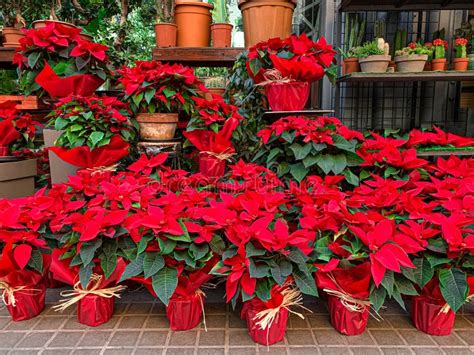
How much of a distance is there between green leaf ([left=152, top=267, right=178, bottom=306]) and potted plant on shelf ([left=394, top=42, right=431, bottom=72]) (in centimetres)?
230

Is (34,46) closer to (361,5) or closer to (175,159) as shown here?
(175,159)

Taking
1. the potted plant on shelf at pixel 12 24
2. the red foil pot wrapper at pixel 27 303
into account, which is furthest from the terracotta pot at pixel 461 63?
the potted plant on shelf at pixel 12 24

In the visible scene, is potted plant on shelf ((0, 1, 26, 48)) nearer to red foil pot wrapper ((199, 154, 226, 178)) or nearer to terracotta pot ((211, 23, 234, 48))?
terracotta pot ((211, 23, 234, 48))

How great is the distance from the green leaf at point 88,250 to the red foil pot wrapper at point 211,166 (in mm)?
871

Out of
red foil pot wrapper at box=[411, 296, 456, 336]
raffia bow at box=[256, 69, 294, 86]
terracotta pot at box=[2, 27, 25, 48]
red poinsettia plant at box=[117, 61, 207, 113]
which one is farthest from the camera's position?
terracotta pot at box=[2, 27, 25, 48]

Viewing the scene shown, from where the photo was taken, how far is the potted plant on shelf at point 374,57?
2.82 meters

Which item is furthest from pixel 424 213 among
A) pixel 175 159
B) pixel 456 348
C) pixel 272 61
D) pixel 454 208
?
pixel 175 159

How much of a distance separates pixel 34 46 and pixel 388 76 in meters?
2.34

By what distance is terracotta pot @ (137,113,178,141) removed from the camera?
7.43 feet

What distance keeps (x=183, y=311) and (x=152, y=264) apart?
274mm

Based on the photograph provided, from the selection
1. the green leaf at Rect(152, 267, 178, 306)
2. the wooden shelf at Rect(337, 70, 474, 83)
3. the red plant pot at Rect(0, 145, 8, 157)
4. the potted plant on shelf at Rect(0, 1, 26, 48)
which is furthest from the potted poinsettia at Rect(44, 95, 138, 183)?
the wooden shelf at Rect(337, 70, 474, 83)

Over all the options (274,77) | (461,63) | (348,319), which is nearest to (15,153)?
(274,77)

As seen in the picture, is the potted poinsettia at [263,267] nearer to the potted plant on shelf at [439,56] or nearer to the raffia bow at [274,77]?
the raffia bow at [274,77]

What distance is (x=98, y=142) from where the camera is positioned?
211 cm
